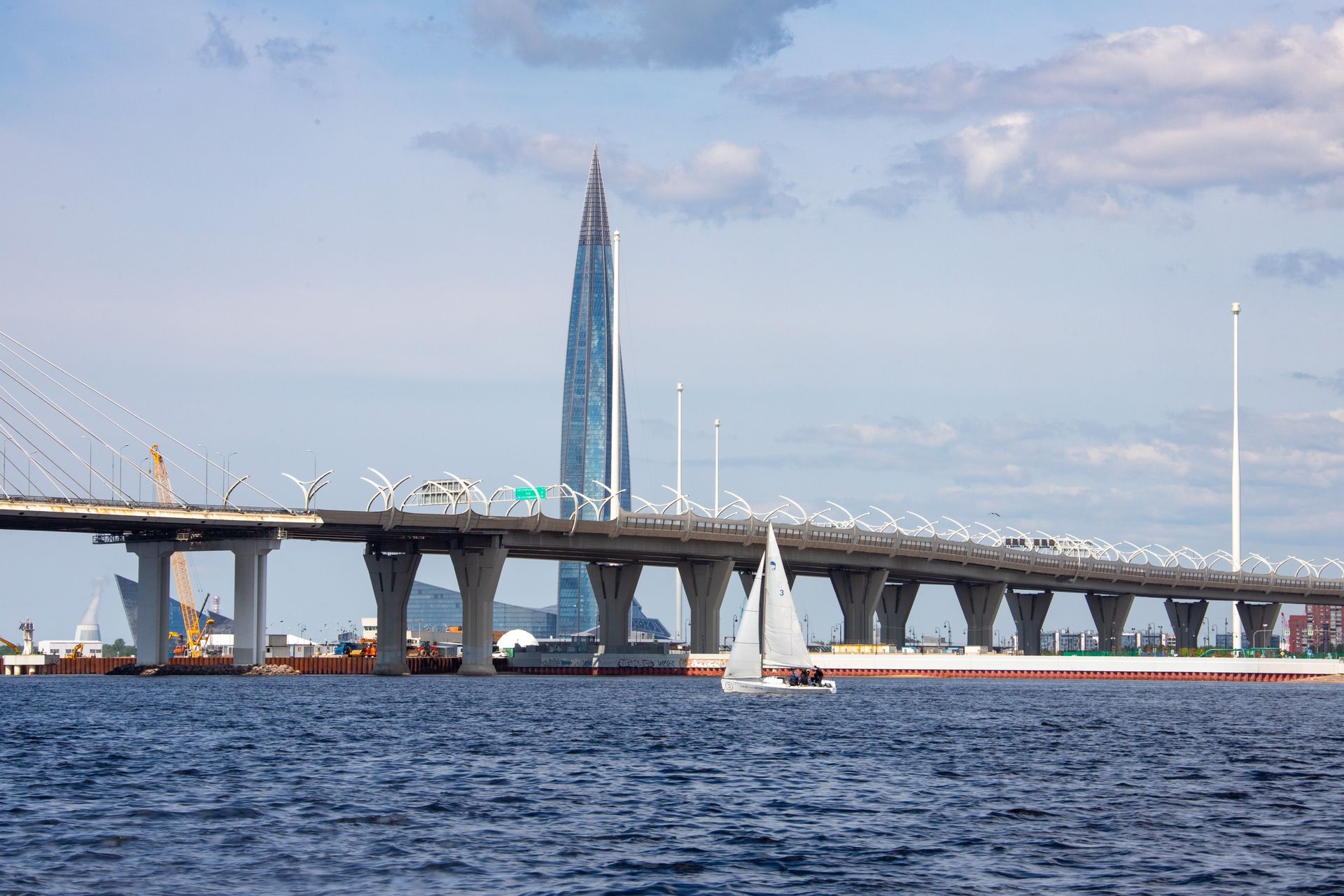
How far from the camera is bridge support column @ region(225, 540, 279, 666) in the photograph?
618 feet

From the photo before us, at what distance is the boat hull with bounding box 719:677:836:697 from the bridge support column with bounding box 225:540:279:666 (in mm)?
75767

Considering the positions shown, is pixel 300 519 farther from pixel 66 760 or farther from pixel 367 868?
pixel 367 868

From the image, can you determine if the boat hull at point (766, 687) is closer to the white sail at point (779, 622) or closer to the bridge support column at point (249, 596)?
the white sail at point (779, 622)

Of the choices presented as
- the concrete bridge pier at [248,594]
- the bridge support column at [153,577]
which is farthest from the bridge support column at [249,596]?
the bridge support column at [153,577]

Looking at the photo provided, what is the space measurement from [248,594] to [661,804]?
143 metres

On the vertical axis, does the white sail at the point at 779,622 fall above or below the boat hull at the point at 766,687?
above

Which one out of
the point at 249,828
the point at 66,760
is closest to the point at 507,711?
the point at 66,760

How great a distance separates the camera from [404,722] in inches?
3868

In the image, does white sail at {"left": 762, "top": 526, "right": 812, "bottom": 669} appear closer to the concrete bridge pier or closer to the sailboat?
the sailboat

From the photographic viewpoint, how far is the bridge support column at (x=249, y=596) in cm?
18825

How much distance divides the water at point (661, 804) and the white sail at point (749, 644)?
1861 cm

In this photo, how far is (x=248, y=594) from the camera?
18975 cm

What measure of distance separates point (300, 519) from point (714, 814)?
449 ft

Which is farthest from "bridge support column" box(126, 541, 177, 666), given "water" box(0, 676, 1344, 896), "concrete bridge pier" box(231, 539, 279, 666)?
"water" box(0, 676, 1344, 896)
